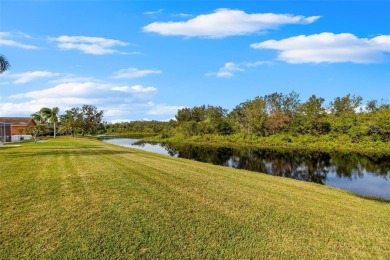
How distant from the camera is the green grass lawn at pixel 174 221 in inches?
220

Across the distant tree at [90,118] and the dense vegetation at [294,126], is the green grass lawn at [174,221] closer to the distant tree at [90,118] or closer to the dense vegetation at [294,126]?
the dense vegetation at [294,126]

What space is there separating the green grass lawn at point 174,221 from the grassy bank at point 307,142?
4284 centimetres

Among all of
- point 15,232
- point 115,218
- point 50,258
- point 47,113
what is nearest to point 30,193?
point 15,232

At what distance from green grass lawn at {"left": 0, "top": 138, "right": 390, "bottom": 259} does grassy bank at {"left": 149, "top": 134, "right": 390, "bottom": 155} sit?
1687 inches

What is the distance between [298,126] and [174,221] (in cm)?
6117

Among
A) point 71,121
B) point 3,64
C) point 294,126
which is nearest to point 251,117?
point 294,126

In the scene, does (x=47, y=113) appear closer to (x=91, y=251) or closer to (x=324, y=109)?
(x=324, y=109)

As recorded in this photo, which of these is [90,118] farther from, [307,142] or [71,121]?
[307,142]

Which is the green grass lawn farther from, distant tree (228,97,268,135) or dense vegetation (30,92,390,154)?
distant tree (228,97,268,135)

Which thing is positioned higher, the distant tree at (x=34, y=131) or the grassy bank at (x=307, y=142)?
the distant tree at (x=34, y=131)

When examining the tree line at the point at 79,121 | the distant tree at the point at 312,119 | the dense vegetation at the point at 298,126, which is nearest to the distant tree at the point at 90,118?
the tree line at the point at 79,121

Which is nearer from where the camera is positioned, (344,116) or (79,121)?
(344,116)

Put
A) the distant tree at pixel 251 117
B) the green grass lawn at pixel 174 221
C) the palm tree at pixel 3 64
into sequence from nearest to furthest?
1. the green grass lawn at pixel 174 221
2. the palm tree at pixel 3 64
3. the distant tree at pixel 251 117

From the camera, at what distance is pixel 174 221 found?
6.87 meters
